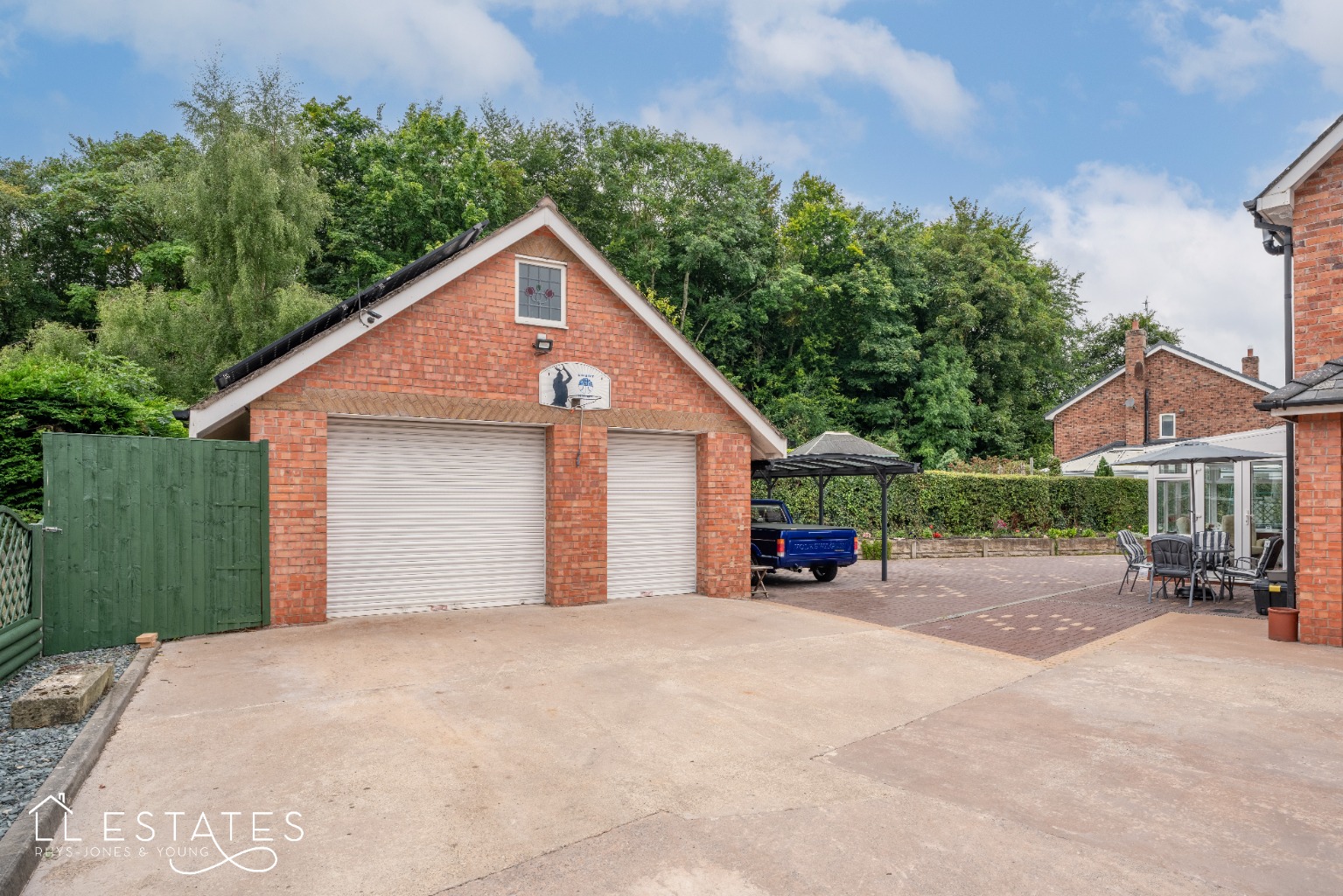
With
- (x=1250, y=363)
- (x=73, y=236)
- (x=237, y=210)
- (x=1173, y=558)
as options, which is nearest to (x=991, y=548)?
(x=1173, y=558)

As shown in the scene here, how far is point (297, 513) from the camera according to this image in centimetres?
890

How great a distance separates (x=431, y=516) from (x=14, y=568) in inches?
173

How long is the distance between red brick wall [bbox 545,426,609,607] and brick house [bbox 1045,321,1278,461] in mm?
26212

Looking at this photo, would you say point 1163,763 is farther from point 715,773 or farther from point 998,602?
point 998,602

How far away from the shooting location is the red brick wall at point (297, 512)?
8.78 m

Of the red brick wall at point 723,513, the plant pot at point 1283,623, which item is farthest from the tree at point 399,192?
the plant pot at point 1283,623

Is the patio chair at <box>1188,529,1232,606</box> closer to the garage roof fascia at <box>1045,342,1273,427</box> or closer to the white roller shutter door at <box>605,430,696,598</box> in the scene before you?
the white roller shutter door at <box>605,430,696,598</box>

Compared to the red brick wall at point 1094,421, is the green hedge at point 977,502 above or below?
below

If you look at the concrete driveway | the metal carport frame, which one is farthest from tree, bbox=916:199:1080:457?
the concrete driveway

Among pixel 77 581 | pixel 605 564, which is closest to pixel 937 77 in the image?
pixel 605 564

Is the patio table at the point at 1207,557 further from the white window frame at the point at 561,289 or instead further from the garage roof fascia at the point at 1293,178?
the white window frame at the point at 561,289

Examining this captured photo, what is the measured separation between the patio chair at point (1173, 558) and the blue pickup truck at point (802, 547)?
16.6 feet

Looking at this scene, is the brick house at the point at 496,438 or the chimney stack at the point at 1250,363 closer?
the brick house at the point at 496,438

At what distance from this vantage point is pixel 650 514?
1184cm
